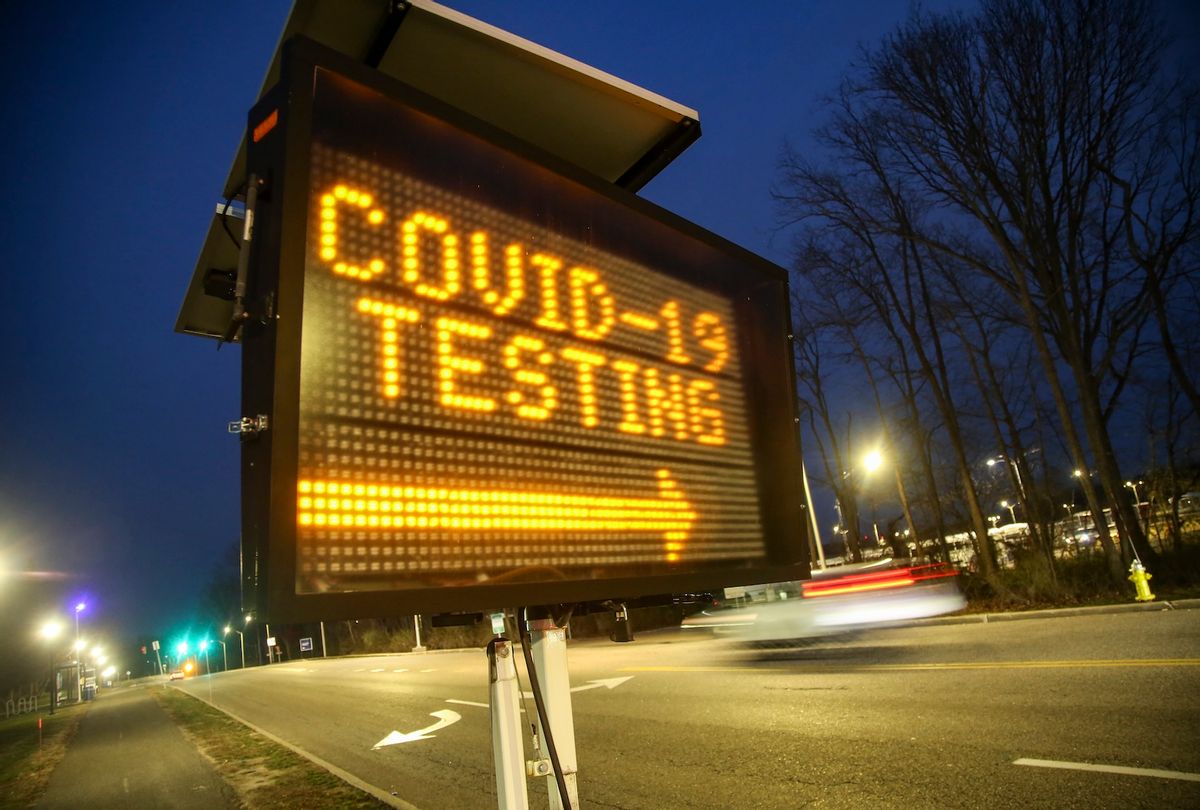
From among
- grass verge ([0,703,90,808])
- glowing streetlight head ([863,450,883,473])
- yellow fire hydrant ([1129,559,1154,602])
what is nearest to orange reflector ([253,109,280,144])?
grass verge ([0,703,90,808])

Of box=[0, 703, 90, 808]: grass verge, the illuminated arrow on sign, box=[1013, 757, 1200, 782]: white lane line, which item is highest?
the illuminated arrow on sign

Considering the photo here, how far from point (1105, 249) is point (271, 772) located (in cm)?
1998

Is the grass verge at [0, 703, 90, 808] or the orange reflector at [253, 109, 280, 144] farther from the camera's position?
the grass verge at [0, 703, 90, 808]

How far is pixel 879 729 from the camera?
6.80 metres

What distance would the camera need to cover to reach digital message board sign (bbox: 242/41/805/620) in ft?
4.50

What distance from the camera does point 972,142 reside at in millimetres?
15617

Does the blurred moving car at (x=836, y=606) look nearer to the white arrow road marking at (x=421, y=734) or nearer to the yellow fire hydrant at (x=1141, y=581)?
the yellow fire hydrant at (x=1141, y=581)

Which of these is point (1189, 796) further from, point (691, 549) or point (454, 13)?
point (454, 13)

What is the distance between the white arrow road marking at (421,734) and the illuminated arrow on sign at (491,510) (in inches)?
373

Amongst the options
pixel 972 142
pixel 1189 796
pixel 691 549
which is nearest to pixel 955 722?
pixel 1189 796

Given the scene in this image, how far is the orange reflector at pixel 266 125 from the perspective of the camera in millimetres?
1500

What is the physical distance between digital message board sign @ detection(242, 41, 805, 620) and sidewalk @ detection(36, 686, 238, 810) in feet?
26.1

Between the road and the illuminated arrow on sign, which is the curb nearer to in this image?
the road

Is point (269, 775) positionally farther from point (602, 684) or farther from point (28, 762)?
point (28, 762)
